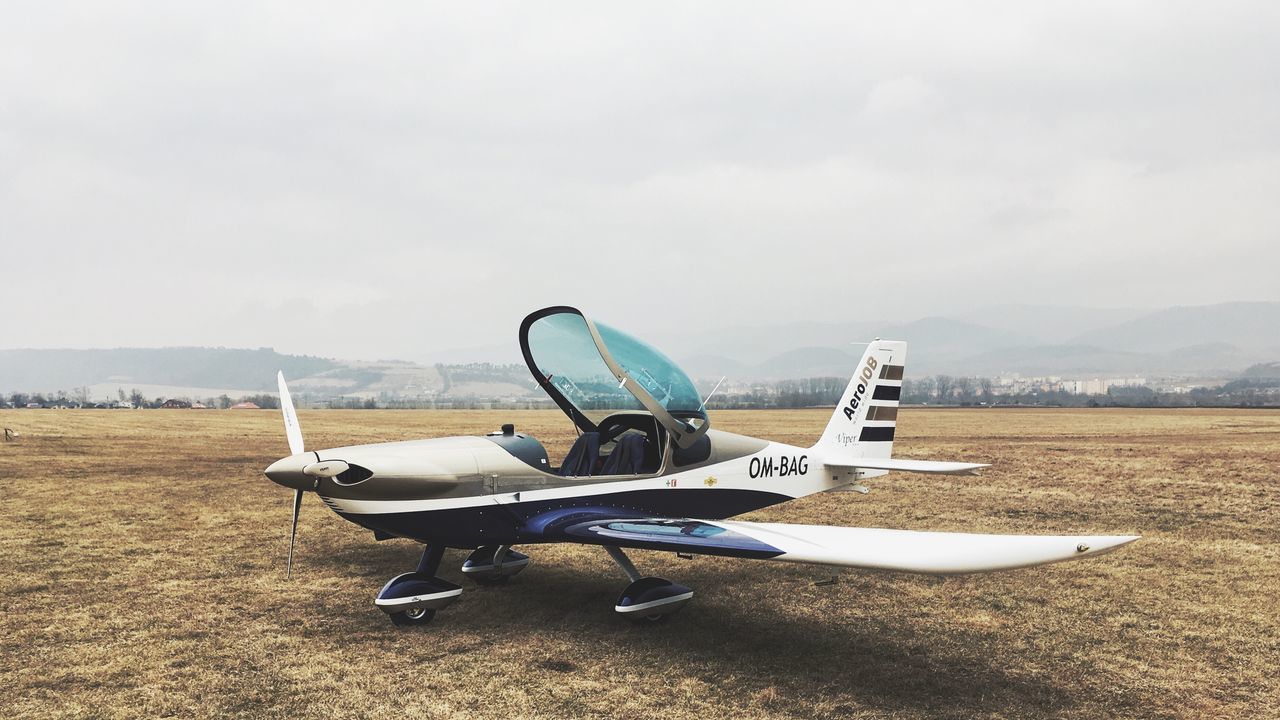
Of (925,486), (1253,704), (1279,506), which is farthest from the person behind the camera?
(925,486)

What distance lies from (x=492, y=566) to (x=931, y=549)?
185 inches

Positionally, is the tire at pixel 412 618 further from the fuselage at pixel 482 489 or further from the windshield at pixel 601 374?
the windshield at pixel 601 374

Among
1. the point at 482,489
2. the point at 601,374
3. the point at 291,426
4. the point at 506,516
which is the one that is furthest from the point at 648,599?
the point at 291,426

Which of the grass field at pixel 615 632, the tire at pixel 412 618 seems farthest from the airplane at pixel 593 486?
the grass field at pixel 615 632

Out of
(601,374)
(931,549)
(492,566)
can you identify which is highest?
(601,374)

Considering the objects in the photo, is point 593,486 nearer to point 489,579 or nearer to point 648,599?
point 648,599

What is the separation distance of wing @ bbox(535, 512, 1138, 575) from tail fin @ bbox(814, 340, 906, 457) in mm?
3385

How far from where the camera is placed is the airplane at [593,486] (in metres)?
6.23

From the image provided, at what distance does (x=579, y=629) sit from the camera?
6.84 m

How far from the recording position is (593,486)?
24.4ft

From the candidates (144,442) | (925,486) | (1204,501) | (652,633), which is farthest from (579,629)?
(144,442)

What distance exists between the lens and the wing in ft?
16.1

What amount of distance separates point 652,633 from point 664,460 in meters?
1.67

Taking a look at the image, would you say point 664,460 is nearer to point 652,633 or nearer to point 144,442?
point 652,633
